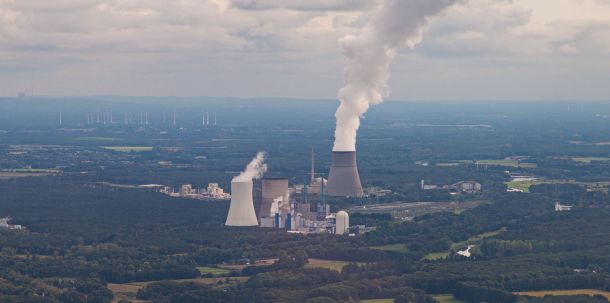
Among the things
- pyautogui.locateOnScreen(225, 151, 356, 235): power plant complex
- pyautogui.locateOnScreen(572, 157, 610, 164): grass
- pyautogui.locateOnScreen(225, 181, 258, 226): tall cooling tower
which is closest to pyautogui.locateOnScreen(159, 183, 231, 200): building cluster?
pyautogui.locateOnScreen(225, 151, 356, 235): power plant complex

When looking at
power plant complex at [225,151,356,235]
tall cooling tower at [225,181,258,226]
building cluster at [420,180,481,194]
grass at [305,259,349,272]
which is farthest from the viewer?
building cluster at [420,180,481,194]

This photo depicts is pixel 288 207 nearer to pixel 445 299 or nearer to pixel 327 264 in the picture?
pixel 327 264

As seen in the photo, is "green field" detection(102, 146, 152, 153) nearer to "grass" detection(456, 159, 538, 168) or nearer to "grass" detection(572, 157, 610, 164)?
"grass" detection(456, 159, 538, 168)

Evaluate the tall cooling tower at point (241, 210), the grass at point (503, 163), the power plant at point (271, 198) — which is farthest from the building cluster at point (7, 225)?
the grass at point (503, 163)

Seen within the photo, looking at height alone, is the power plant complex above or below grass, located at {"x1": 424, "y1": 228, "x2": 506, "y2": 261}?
above

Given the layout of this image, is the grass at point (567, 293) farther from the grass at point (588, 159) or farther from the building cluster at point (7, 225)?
the grass at point (588, 159)

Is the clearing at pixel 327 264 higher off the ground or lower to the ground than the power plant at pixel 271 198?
lower

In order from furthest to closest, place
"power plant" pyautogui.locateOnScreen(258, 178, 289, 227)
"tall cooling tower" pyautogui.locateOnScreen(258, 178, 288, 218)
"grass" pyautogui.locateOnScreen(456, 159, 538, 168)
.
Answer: "grass" pyautogui.locateOnScreen(456, 159, 538, 168)
"tall cooling tower" pyautogui.locateOnScreen(258, 178, 288, 218)
"power plant" pyautogui.locateOnScreen(258, 178, 289, 227)
